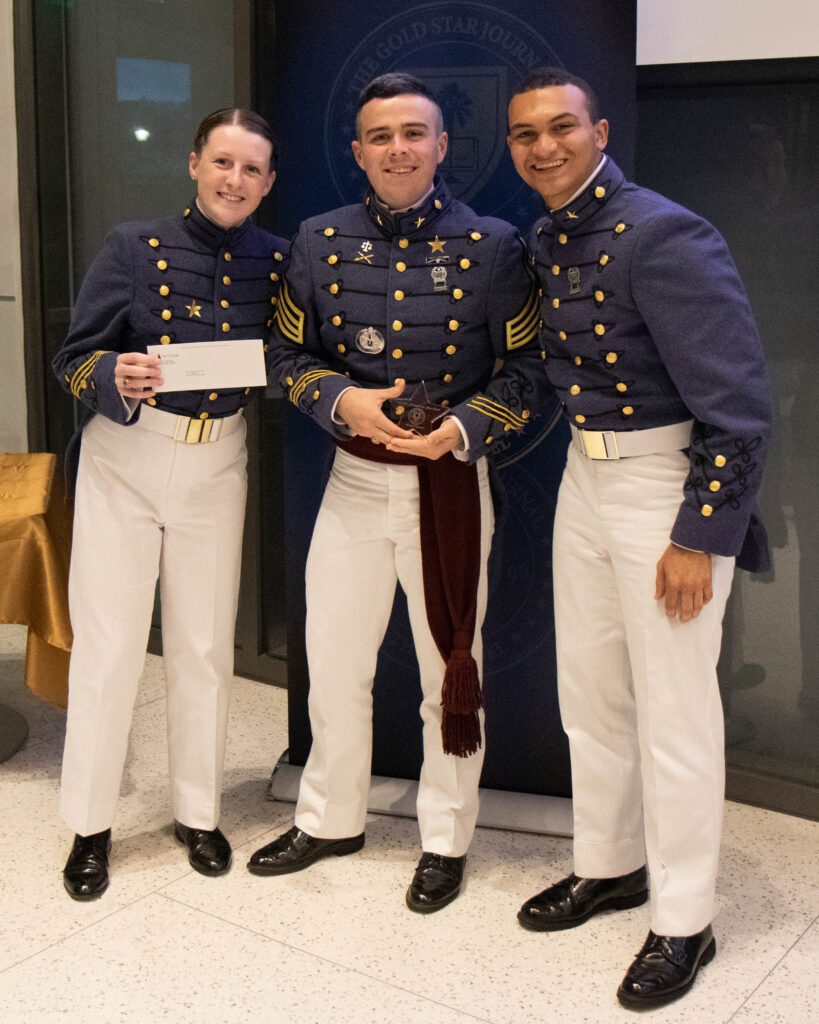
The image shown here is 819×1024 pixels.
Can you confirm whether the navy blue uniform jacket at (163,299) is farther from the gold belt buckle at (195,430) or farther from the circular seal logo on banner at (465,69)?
the circular seal logo on banner at (465,69)

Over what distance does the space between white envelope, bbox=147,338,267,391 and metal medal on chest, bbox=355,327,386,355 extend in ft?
0.74

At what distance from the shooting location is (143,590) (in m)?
2.73

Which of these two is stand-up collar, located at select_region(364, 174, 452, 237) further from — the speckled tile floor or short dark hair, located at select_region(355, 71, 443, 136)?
the speckled tile floor

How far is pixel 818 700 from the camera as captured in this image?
3205 millimetres

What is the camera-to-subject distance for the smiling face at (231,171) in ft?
8.34

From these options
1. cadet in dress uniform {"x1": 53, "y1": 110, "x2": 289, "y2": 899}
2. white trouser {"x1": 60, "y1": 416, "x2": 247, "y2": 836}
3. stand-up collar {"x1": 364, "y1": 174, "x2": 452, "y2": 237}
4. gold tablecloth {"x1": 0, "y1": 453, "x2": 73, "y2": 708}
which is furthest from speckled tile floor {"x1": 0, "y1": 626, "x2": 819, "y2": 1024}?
stand-up collar {"x1": 364, "y1": 174, "x2": 452, "y2": 237}

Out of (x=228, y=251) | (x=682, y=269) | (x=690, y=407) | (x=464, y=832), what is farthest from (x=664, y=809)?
(x=228, y=251)

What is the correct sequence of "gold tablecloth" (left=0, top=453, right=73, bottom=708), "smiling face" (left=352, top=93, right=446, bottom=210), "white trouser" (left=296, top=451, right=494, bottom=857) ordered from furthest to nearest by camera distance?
"gold tablecloth" (left=0, top=453, right=73, bottom=708) < "white trouser" (left=296, top=451, right=494, bottom=857) < "smiling face" (left=352, top=93, right=446, bottom=210)

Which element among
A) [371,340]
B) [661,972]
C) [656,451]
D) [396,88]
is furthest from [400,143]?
[661,972]

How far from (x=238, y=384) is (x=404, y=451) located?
1.25 ft

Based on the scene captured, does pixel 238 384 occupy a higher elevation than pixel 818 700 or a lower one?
higher

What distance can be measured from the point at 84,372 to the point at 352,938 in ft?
4.44

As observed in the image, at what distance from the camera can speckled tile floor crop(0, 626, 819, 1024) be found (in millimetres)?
2322

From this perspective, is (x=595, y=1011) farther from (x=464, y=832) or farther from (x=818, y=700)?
(x=818, y=700)
